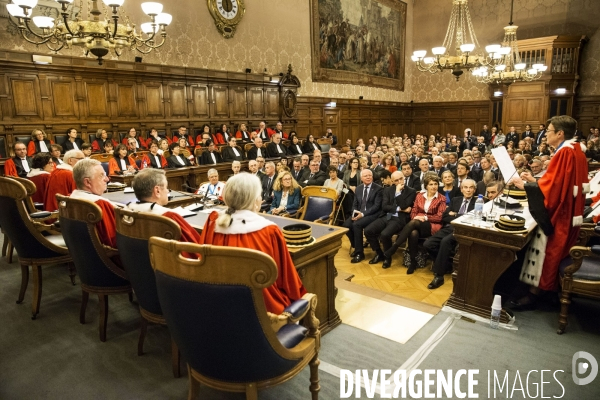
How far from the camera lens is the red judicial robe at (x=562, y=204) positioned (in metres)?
3.33

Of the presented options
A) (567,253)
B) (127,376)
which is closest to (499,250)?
(567,253)

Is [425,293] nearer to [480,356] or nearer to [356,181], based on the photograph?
[480,356]

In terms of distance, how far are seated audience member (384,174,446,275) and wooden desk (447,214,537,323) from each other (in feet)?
4.22

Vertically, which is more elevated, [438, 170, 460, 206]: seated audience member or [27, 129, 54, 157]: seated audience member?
[27, 129, 54, 157]: seated audience member

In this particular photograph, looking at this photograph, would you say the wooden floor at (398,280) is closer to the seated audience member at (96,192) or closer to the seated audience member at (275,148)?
the seated audience member at (96,192)

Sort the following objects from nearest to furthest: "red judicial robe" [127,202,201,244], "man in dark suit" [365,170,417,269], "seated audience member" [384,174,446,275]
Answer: "red judicial robe" [127,202,201,244]
"seated audience member" [384,174,446,275]
"man in dark suit" [365,170,417,269]

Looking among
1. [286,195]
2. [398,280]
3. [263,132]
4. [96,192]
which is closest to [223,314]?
[96,192]

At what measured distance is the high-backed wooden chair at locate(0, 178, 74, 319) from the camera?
3182 mm

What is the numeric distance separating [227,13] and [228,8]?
0.47ft

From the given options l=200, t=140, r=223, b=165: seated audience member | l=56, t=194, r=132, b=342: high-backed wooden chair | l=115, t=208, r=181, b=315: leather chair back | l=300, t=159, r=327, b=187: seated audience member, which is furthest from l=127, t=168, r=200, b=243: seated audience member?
l=200, t=140, r=223, b=165: seated audience member

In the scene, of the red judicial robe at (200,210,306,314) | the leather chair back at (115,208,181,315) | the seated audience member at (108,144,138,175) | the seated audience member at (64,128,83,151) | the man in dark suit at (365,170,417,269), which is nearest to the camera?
the red judicial robe at (200,210,306,314)

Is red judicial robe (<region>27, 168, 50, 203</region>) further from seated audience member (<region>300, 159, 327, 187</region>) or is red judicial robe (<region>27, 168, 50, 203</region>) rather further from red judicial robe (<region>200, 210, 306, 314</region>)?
seated audience member (<region>300, 159, 327, 187</region>)

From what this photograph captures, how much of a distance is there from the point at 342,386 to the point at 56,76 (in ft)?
30.3

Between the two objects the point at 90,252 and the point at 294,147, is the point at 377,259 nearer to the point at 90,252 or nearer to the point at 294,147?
the point at 90,252
